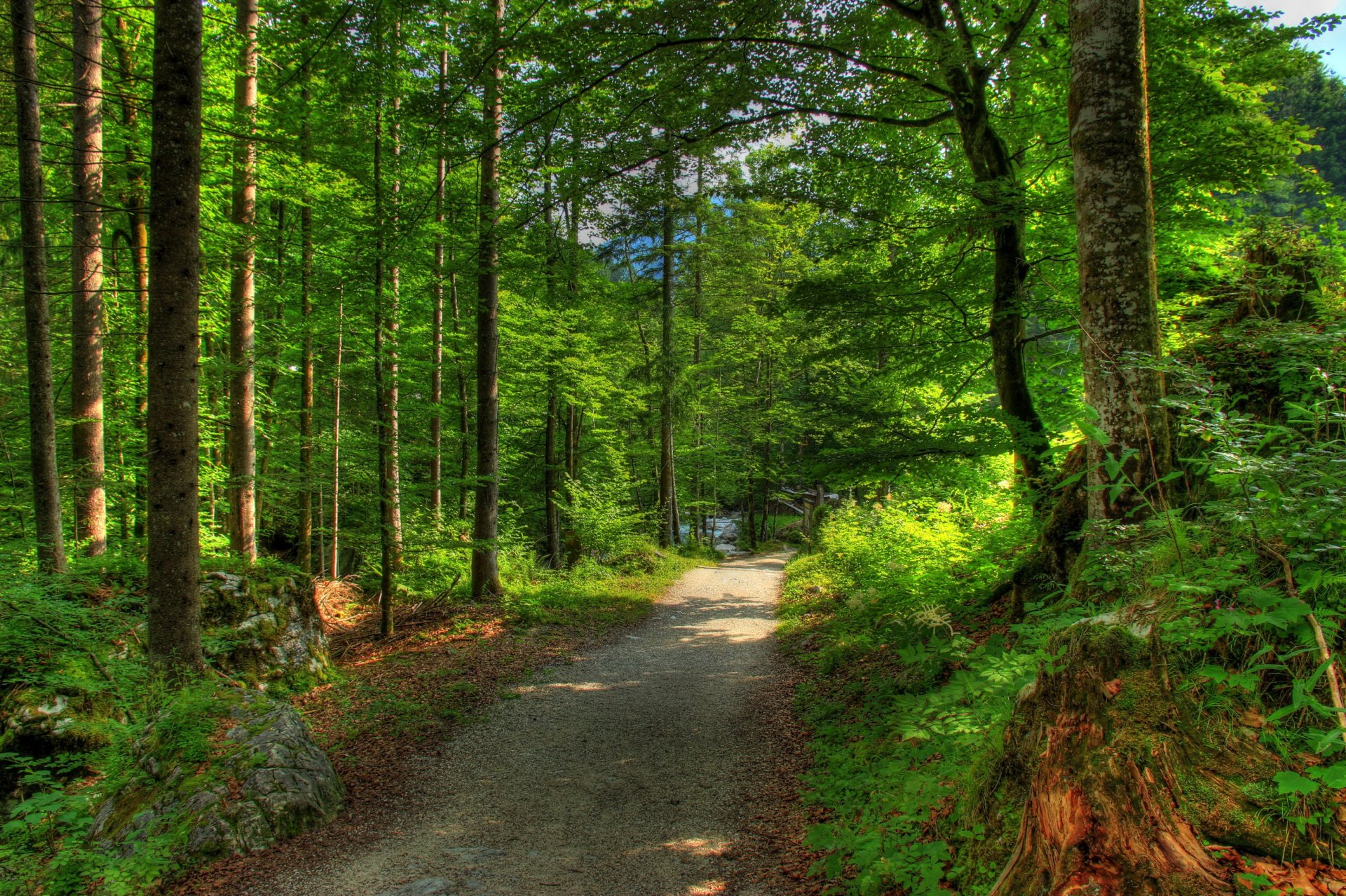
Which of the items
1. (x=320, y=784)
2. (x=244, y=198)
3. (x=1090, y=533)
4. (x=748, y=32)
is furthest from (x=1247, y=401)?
(x=244, y=198)

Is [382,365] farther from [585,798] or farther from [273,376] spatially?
[273,376]

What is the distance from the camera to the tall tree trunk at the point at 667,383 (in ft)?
57.7

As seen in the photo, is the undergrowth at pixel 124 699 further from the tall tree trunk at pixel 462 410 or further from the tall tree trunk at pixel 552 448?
the tall tree trunk at pixel 462 410

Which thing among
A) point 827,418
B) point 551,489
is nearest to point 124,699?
point 827,418

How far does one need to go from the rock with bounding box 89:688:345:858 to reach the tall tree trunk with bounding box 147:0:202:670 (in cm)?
90

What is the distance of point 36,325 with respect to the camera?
7.02 metres

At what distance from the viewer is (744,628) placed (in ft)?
35.6

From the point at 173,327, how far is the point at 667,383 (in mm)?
13487

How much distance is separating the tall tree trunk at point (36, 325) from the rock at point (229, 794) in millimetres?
4012

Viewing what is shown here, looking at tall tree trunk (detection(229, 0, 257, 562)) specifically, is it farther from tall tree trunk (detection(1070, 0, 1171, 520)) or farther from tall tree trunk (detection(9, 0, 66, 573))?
tall tree trunk (detection(1070, 0, 1171, 520))

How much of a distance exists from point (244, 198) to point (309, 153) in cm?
395

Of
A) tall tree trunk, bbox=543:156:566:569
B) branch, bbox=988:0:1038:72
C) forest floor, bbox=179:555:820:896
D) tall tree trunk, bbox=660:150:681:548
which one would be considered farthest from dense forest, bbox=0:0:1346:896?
tall tree trunk, bbox=660:150:681:548

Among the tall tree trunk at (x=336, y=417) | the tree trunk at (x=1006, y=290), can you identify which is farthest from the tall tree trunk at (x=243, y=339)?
the tree trunk at (x=1006, y=290)

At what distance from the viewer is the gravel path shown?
3838mm
